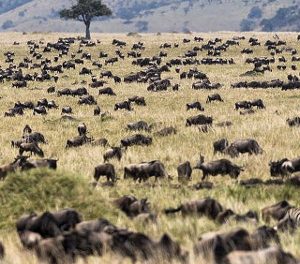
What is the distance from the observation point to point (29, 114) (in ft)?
107

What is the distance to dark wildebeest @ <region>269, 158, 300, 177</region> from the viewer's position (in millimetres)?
15875

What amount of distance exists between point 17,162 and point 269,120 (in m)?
12.6

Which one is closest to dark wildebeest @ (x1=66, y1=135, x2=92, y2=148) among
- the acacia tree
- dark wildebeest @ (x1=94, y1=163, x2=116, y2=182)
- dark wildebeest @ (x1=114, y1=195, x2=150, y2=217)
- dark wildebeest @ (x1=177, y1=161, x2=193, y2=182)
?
dark wildebeest @ (x1=94, y1=163, x2=116, y2=182)

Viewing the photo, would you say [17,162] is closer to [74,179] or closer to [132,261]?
[74,179]

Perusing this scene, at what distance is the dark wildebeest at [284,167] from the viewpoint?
15.9 m

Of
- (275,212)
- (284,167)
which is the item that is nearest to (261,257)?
(275,212)

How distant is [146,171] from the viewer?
16156 millimetres

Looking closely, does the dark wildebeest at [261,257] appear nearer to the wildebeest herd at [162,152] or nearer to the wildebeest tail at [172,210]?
the wildebeest herd at [162,152]

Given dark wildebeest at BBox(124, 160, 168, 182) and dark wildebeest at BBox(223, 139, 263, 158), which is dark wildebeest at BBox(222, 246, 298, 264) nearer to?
dark wildebeest at BBox(124, 160, 168, 182)

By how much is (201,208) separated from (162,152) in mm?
7920

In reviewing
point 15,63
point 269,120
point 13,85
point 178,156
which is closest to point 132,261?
point 178,156

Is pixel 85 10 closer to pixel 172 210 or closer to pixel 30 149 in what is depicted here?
pixel 30 149

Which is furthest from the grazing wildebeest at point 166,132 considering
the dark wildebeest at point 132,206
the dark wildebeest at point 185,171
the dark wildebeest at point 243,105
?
the dark wildebeest at point 132,206

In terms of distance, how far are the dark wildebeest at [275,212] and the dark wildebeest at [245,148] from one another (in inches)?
285
